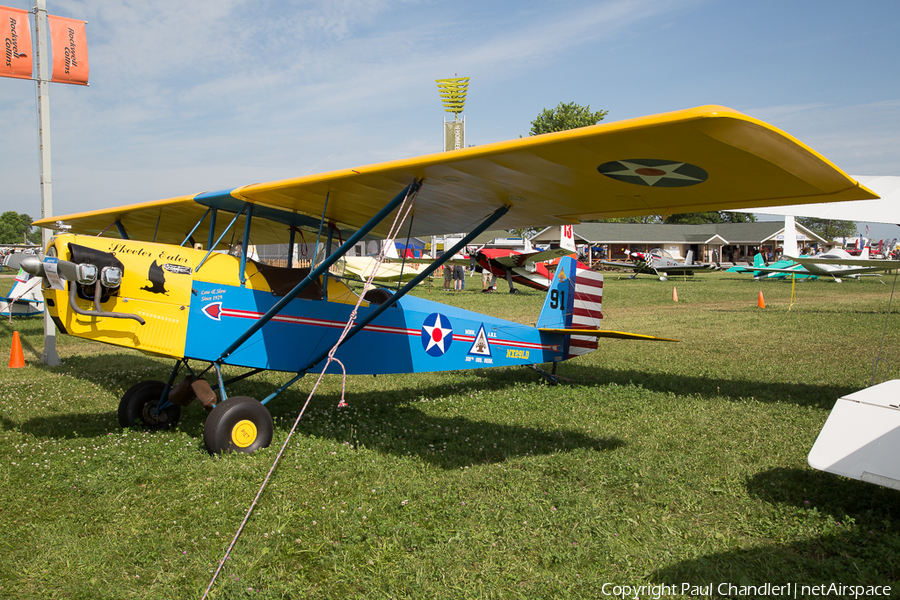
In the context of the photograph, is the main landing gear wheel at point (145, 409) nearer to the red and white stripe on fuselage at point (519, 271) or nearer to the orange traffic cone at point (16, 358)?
the orange traffic cone at point (16, 358)

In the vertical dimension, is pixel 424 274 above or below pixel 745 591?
above

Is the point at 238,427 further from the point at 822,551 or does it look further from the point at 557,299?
the point at 557,299

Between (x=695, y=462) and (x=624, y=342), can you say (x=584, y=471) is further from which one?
(x=624, y=342)

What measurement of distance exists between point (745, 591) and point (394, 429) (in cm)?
372

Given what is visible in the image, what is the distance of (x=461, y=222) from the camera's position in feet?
20.6

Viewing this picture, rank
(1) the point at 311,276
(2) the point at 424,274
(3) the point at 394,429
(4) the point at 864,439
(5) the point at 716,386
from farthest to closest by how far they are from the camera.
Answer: (5) the point at 716,386
(3) the point at 394,429
(2) the point at 424,274
(1) the point at 311,276
(4) the point at 864,439

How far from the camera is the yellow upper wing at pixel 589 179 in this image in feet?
10.4

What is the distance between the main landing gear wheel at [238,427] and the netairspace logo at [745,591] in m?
3.39

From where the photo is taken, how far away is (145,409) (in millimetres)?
Result: 6027

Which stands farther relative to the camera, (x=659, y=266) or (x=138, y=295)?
(x=659, y=266)

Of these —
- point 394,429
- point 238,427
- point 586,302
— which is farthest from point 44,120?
point 586,302

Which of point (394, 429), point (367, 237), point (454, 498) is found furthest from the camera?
point (367, 237)

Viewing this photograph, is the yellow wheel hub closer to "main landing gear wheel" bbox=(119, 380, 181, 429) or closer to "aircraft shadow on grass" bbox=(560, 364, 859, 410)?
"main landing gear wheel" bbox=(119, 380, 181, 429)

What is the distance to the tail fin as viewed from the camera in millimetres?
8219
